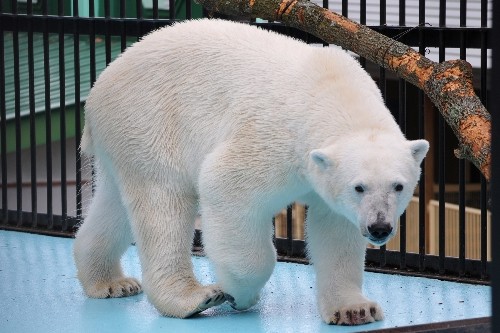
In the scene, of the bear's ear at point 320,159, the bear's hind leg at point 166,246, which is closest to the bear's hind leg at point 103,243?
the bear's hind leg at point 166,246

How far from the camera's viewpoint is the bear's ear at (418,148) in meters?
3.29

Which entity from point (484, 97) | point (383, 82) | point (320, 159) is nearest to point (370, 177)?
point (320, 159)

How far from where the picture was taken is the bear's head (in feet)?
10.2

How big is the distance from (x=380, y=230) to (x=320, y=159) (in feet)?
1.17

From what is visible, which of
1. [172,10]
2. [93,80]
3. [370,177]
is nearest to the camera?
[370,177]

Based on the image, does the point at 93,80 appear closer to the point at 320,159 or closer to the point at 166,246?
the point at 166,246

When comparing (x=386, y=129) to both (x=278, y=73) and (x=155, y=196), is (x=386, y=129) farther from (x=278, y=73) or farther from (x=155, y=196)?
(x=155, y=196)

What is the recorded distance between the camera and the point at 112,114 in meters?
4.02

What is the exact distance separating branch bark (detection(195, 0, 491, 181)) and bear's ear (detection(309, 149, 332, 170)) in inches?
21.0

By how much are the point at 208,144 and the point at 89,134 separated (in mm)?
724

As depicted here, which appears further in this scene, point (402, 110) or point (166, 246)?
point (402, 110)

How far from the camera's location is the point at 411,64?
392cm

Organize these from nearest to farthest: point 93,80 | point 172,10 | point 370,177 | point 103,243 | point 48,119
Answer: point 370,177 → point 103,243 → point 172,10 → point 93,80 → point 48,119

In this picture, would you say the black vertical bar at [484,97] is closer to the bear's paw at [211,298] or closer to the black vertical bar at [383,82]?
the black vertical bar at [383,82]
